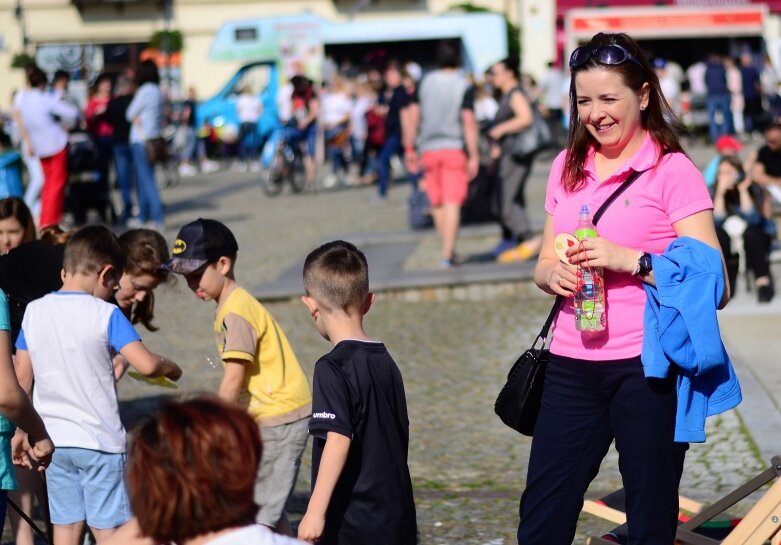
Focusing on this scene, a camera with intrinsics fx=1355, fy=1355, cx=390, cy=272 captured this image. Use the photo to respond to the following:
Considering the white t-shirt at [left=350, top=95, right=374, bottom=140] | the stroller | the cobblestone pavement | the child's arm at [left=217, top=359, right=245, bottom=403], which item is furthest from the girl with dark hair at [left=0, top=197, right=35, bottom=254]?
the white t-shirt at [left=350, top=95, right=374, bottom=140]

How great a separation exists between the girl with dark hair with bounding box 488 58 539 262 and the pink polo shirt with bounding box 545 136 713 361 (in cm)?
770

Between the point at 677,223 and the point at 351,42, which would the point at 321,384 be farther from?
the point at 351,42

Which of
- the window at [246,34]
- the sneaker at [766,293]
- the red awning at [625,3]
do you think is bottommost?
the sneaker at [766,293]

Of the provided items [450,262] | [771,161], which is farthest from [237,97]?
[771,161]

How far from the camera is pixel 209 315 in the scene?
10328 mm

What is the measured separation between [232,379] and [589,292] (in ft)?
4.33

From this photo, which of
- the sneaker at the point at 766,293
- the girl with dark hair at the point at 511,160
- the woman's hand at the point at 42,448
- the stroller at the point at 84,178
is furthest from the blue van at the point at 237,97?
the woman's hand at the point at 42,448

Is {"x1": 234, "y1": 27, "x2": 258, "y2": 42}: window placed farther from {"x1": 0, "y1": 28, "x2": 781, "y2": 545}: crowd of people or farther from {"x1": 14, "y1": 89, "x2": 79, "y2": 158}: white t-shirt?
{"x1": 0, "y1": 28, "x2": 781, "y2": 545}: crowd of people

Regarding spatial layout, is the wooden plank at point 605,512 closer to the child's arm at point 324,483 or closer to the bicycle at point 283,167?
the child's arm at point 324,483

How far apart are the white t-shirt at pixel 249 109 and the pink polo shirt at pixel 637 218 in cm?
2503

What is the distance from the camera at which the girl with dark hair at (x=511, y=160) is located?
37.1ft

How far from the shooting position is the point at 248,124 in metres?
28.6

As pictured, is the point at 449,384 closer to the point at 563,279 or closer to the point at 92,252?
the point at 92,252

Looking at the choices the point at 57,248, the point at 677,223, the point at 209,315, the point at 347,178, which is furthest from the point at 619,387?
the point at 347,178
